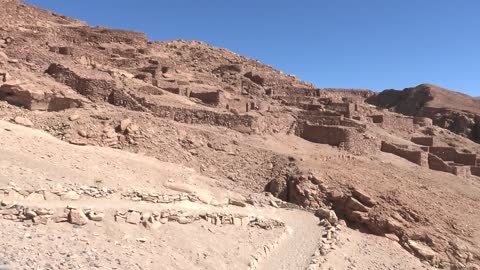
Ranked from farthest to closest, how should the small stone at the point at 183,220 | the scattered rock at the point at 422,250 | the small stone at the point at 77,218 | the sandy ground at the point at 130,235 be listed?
the scattered rock at the point at 422,250 < the small stone at the point at 183,220 < the small stone at the point at 77,218 < the sandy ground at the point at 130,235

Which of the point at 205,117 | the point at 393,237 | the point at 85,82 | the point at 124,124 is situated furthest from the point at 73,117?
the point at 393,237

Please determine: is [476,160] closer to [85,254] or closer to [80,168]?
[80,168]

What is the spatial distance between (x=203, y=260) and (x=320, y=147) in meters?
11.8

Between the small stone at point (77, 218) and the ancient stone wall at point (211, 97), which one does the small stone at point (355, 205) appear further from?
the ancient stone wall at point (211, 97)

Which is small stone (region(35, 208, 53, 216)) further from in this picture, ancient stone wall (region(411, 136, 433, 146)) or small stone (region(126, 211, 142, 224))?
ancient stone wall (region(411, 136, 433, 146))

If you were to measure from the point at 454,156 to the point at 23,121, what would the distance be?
68.6 ft

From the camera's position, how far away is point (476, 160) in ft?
82.4

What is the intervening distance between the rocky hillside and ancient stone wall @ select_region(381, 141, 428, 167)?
23163 millimetres

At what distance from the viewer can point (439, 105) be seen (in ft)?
161

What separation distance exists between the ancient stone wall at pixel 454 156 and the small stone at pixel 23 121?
20.3m

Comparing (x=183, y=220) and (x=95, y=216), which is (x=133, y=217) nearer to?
(x=95, y=216)

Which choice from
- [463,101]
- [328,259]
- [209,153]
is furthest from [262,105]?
[463,101]

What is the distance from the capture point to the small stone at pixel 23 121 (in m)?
13.5

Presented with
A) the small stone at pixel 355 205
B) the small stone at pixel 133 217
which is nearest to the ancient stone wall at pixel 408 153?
the small stone at pixel 355 205
